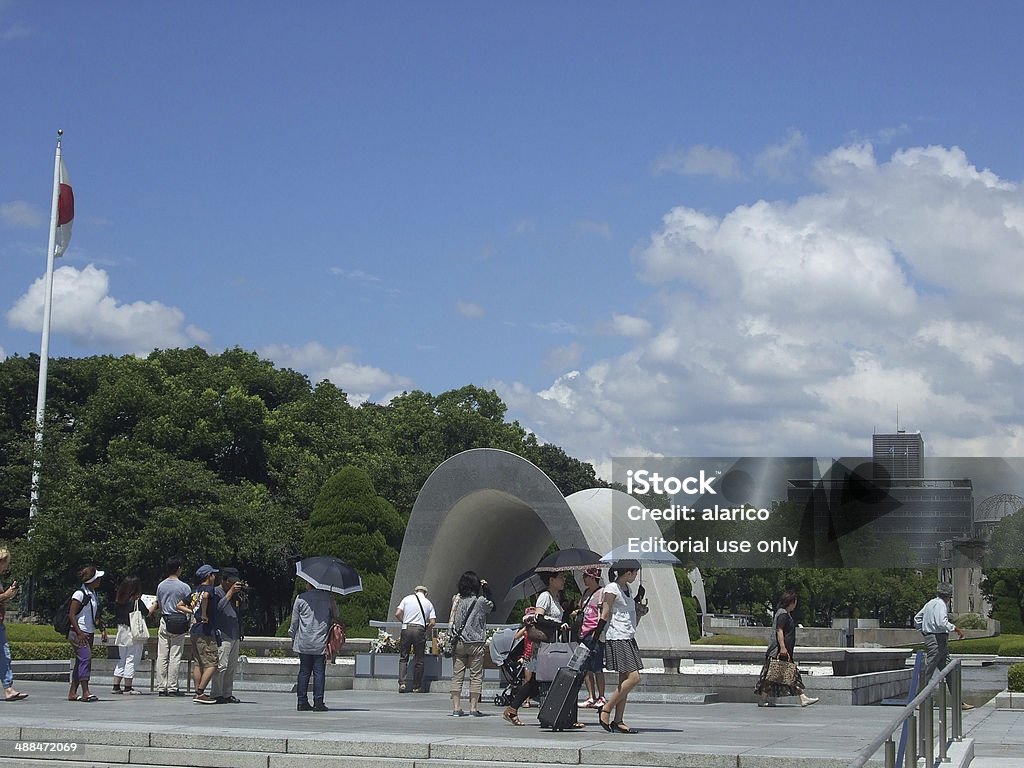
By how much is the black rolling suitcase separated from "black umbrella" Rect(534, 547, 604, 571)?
6.05m

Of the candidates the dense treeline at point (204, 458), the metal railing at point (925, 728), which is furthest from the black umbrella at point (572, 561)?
the dense treeline at point (204, 458)

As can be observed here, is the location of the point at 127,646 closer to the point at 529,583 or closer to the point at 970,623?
the point at 529,583

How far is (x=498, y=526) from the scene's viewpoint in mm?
29641

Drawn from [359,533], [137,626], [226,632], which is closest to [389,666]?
[137,626]

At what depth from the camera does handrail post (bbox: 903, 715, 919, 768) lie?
330 inches

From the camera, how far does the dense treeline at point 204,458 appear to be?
41.9m

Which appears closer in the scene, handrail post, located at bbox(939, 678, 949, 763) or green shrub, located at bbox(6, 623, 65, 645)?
handrail post, located at bbox(939, 678, 949, 763)

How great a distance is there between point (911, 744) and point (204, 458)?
4607 centimetres

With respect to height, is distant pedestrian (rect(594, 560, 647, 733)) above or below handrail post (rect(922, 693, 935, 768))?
above

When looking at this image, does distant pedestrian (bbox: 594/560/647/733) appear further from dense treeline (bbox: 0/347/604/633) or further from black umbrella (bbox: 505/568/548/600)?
dense treeline (bbox: 0/347/604/633)

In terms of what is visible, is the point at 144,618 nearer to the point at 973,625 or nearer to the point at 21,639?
the point at 21,639

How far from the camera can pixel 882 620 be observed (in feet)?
304

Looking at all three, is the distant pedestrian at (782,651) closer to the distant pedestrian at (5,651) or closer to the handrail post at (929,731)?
the handrail post at (929,731)

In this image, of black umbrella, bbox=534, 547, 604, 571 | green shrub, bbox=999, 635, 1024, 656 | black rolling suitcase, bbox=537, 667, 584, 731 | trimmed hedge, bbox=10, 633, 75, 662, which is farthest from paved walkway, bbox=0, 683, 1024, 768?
green shrub, bbox=999, 635, 1024, 656
